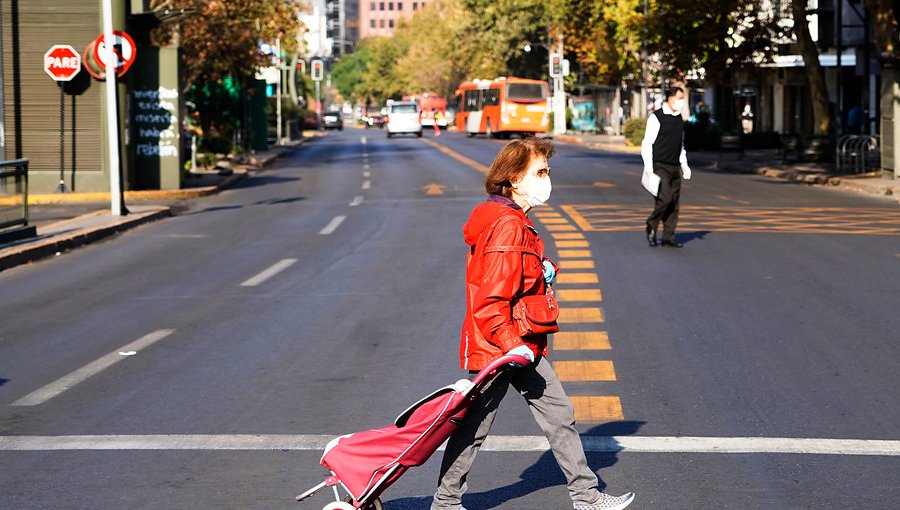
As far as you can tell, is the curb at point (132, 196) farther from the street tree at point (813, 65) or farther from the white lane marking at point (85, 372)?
the white lane marking at point (85, 372)

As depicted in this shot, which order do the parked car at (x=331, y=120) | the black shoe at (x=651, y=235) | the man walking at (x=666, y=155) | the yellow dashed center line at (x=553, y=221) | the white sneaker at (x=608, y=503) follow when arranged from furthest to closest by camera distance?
1. the parked car at (x=331, y=120)
2. the yellow dashed center line at (x=553, y=221)
3. the black shoe at (x=651, y=235)
4. the man walking at (x=666, y=155)
5. the white sneaker at (x=608, y=503)

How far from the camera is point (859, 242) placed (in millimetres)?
17906

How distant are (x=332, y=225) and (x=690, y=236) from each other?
19.0ft

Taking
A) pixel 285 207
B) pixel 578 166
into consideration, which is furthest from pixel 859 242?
pixel 578 166

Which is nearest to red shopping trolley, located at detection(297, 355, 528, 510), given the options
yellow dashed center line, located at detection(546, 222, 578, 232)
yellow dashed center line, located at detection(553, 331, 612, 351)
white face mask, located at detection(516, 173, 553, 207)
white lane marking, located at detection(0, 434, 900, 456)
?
white face mask, located at detection(516, 173, 553, 207)

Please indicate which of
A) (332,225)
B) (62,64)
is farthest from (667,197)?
(62,64)

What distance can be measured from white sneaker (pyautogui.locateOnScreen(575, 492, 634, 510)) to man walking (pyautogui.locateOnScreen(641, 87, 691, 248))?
11.4m

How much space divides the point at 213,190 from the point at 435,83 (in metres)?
114

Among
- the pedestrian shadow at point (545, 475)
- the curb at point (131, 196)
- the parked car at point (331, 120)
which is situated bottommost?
the pedestrian shadow at point (545, 475)

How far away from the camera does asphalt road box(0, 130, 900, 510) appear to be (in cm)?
662

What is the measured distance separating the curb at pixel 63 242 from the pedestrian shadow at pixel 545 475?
1121 cm

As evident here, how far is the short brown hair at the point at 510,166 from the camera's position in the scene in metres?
5.74

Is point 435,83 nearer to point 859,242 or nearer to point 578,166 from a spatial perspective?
point 578,166

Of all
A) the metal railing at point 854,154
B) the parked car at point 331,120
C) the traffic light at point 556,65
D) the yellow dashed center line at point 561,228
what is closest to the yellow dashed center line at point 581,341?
the yellow dashed center line at point 561,228
